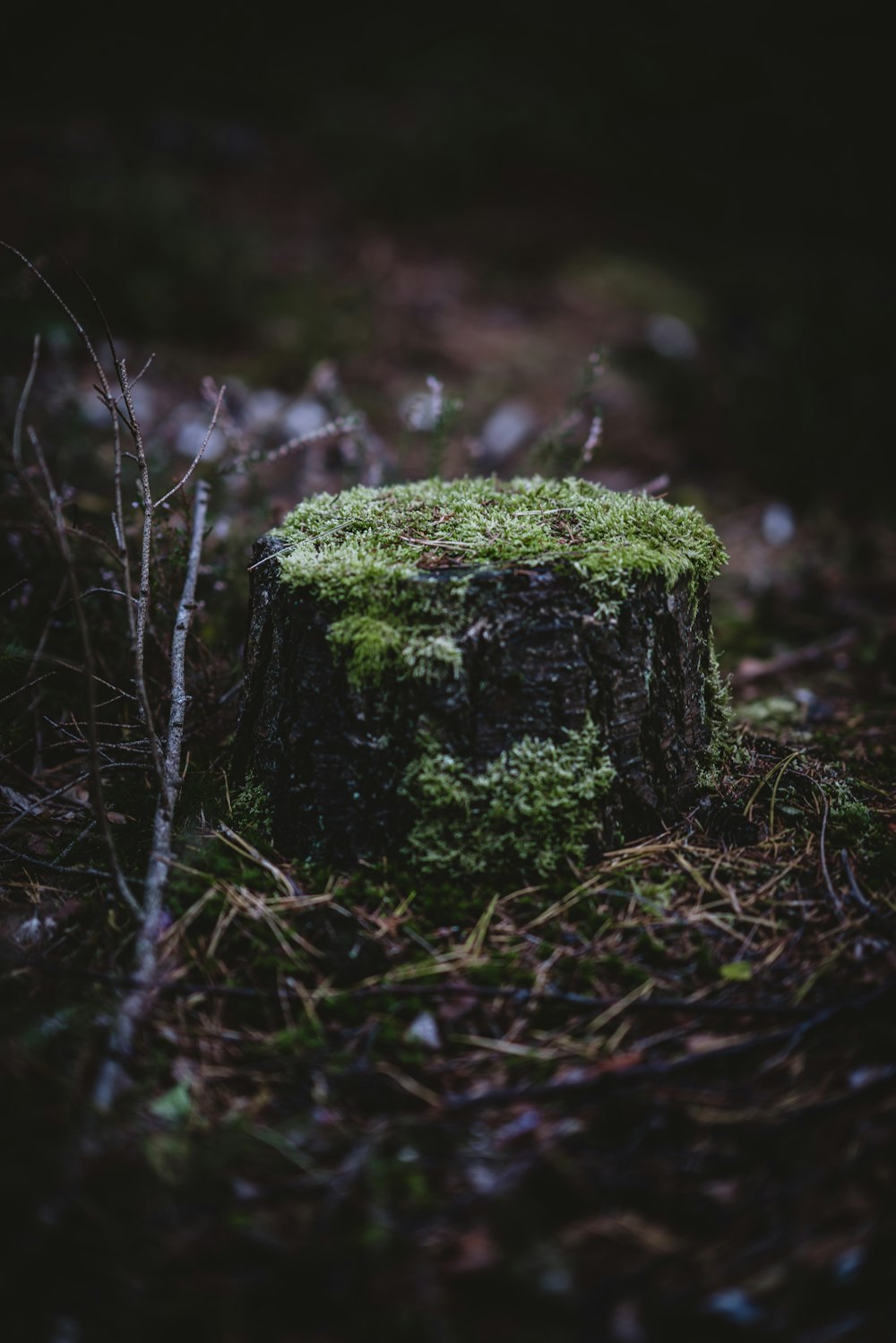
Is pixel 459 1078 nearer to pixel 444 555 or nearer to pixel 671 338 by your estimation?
pixel 444 555

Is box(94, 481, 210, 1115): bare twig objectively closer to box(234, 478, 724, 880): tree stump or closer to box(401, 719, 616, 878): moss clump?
box(234, 478, 724, 880): tree stump

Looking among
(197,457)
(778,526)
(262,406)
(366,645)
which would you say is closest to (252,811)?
(366,645)

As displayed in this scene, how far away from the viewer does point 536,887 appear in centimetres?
195

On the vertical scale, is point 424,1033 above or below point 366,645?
below

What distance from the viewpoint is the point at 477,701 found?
1.92 m

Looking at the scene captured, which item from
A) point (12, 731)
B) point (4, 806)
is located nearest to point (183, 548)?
point (12, 731)

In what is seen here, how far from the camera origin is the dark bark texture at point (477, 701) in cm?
190

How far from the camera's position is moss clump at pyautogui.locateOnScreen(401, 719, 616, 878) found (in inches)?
76.0

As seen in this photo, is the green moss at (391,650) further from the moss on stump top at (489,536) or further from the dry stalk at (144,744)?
the dry stalk at (144,744)

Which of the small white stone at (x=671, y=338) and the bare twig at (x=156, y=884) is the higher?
the small white stone at (x=671, y=338)

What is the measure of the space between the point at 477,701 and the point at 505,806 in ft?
0.97

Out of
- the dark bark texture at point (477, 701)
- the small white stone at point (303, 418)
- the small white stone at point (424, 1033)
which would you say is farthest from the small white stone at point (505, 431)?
the small white stone at point (424, 1033)

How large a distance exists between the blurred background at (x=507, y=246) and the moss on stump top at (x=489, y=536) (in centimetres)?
77

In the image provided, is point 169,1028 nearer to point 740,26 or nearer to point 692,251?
point 692,251
